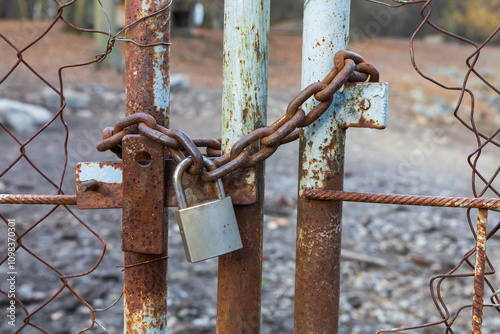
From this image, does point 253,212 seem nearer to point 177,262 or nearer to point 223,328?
point 223,328

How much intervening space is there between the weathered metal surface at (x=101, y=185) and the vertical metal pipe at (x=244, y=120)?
0.71 ft

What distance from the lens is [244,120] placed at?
0.91 metres

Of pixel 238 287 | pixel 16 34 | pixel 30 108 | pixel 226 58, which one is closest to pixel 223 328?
pixel 238 287

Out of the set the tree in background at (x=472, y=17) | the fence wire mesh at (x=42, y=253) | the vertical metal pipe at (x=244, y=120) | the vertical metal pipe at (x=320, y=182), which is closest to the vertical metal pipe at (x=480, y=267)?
the vertical metal pipe at (x=320, y=182)

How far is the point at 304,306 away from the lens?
955mm

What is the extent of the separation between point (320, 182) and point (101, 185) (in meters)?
0.42

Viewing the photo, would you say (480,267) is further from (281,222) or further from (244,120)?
(281,222)

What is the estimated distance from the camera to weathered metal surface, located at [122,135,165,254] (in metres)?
0.88

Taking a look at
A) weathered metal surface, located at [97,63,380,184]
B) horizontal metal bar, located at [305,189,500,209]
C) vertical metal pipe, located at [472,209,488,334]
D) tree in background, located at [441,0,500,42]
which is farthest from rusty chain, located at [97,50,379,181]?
tree in background, located at [441,0,500,42]

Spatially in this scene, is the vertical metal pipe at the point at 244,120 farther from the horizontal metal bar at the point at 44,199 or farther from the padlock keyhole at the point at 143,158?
the horizontal metal bar at the point at 44,199

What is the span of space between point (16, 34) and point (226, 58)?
1164cm

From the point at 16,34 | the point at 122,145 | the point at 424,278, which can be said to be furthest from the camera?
the point at 16,34

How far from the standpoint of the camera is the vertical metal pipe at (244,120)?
34.8 inches

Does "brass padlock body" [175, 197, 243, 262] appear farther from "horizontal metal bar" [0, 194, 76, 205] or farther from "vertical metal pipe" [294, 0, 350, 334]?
"horizontal metal bar" [0, 194, 76, 205]
